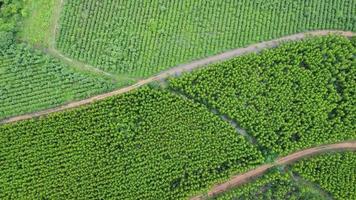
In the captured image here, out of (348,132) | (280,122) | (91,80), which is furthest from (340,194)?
(91,80)

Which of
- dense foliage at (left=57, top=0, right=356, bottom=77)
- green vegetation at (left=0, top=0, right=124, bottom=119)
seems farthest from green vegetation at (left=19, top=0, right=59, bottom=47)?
dense foliage at (left=57, top=0, right=356, bottom=77)

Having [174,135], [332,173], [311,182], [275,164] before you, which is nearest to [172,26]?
[174,135]

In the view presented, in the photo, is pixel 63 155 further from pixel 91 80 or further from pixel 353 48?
pixel 353 48

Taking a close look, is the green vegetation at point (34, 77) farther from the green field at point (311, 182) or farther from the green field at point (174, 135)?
the green field at point (311, 182)

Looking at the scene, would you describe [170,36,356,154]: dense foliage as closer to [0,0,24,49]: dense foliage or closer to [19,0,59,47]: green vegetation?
[19,0,59,47]: green vegetation

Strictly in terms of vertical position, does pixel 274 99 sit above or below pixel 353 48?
below

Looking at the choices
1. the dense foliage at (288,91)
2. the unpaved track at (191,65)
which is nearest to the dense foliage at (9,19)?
the unpaved track at (191,65)
